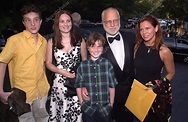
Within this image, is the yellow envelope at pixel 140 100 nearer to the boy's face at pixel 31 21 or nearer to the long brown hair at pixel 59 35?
the long brown hair at pixel 59 35

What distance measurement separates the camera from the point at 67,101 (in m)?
3.33

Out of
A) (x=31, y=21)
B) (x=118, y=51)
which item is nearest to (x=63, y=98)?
(x=118, y=51)

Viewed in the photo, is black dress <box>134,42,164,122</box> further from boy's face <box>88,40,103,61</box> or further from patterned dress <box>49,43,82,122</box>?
patterned dress <box>49,43,82,122</box>

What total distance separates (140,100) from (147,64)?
1.39 ft

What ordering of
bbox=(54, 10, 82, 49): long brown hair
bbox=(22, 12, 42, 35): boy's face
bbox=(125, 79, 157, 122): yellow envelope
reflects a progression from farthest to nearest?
bbox=(54, 10, 82, 49): long brown hair → bbox=(22, 12, 42, 35): boy's face → bbox=(125, 79, 157, 122): yellow envelope

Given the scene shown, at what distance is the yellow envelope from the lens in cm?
283

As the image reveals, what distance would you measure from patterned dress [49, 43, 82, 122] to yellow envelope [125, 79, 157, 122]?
721 mm

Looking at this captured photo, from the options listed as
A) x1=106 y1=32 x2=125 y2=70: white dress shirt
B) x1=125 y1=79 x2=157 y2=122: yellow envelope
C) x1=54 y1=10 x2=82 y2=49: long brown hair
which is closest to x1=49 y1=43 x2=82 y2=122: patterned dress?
x1=54 y1=10 x2=82 y2=49: long brown hair

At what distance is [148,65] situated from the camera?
3.03 m

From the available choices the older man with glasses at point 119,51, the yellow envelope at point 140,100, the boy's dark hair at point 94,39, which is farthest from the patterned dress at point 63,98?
the yellow envelope at point 140,100

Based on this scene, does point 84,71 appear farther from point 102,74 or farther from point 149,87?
point 149,87

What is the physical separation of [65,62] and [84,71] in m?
0.28

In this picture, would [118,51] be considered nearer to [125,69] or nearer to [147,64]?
[125,69]

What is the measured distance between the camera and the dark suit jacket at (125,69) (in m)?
3.26
